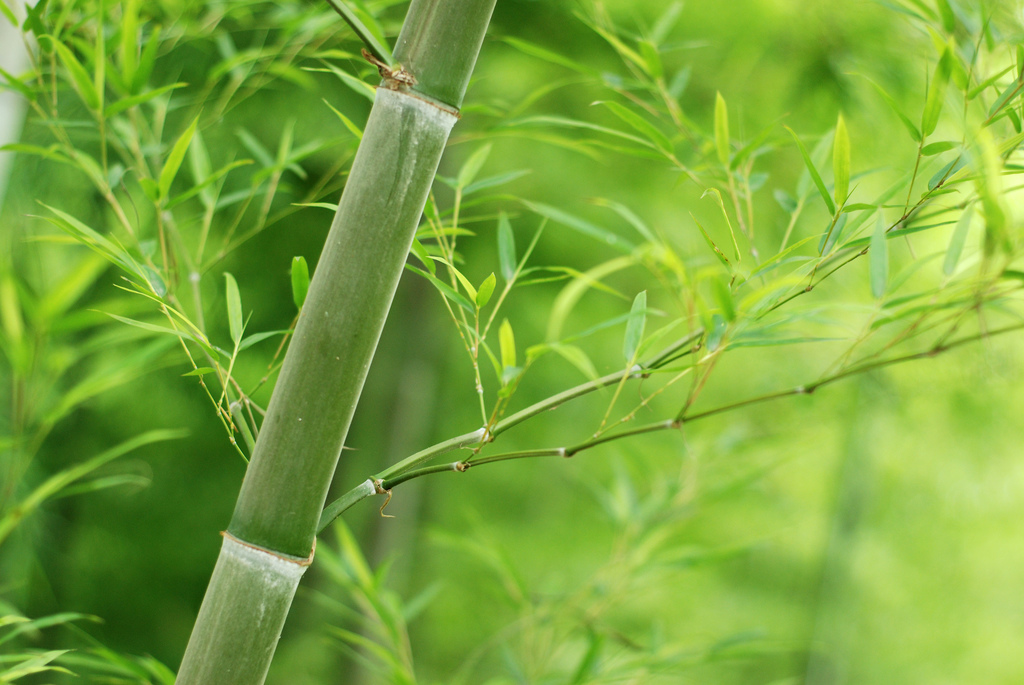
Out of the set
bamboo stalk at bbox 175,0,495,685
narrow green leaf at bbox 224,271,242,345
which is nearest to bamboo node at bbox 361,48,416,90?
bamboo stalk at bbox 175,0,495,685

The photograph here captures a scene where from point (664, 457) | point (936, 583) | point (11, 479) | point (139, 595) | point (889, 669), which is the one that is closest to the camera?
point (11, 479)

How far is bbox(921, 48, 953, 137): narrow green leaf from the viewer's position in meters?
0.21

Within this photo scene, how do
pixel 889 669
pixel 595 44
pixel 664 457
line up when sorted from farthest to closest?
pixel 889 669, pixel 664 457, pixel 595 44

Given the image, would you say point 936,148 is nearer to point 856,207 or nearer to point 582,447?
point 856,207

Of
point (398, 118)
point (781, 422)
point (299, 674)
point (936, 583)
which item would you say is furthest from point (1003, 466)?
point (398, 118)

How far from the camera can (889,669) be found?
2.15 m

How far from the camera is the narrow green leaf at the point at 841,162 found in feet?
0.72

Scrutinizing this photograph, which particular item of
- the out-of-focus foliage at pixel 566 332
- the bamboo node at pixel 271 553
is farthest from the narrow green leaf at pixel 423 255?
the bamboo node at pixel 271 553

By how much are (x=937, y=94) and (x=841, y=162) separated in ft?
0.11

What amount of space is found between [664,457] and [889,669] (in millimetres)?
1286

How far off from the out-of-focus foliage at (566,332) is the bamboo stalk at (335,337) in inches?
1.0

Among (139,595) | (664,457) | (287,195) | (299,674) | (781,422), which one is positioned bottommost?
(299,674)

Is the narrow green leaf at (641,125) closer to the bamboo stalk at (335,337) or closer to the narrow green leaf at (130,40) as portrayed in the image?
the bamboo stalk at (335,337)

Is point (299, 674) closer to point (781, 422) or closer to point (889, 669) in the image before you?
point (781, 422)
